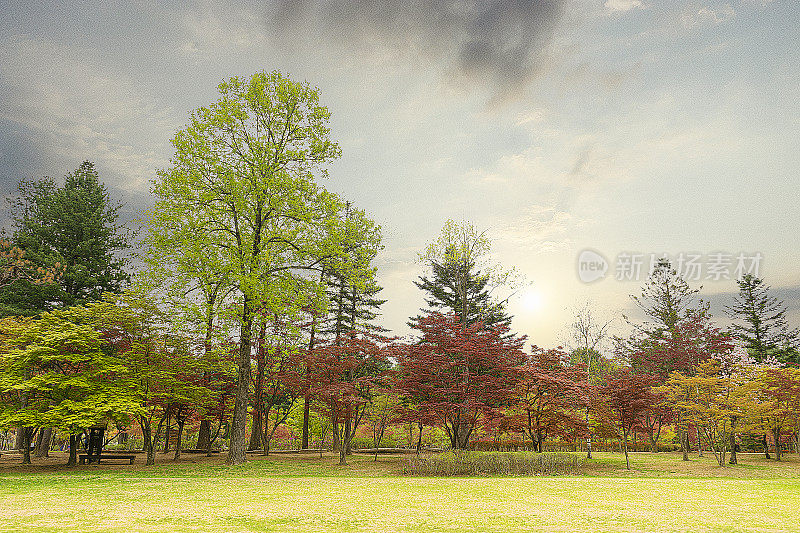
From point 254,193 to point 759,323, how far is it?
36391mm

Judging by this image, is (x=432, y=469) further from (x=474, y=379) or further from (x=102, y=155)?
(x=102, y=155)

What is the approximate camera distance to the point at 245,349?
15742 millimetres

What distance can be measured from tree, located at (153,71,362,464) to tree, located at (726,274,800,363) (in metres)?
32.6

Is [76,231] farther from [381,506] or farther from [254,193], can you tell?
[381,506]

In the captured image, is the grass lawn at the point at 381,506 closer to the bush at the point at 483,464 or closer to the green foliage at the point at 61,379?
the green foliage at the point at 61,379

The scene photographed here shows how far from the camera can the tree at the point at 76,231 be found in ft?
71.2

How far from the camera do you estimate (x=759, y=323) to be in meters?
33.0

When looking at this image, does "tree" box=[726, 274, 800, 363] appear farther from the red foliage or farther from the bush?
the bush

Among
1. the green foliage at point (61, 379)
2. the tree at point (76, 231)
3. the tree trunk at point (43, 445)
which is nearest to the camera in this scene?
the green foliage at point (61, 379)

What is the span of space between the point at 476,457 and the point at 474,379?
260 cm

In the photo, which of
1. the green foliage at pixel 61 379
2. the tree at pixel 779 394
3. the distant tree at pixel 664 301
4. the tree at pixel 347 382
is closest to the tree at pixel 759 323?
the distant tree at pixel 664 301

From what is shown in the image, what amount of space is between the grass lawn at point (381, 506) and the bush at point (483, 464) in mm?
2466

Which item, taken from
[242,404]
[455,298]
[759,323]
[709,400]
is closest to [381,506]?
[242,404]

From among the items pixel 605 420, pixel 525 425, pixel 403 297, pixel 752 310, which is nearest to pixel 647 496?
pixel 525 425
